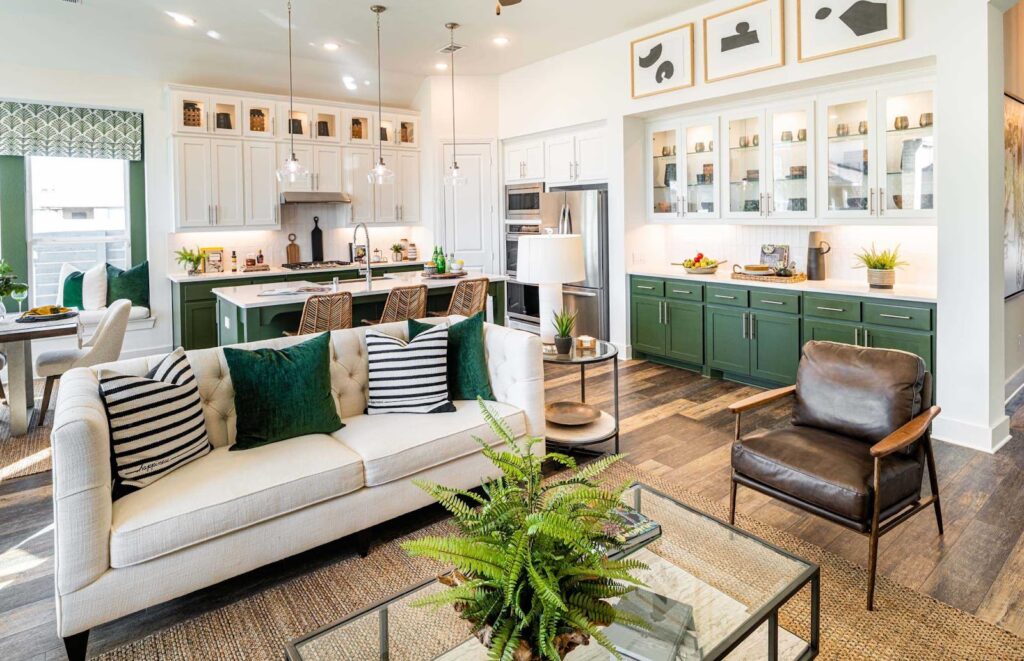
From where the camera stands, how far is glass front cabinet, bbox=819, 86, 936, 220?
170 inches

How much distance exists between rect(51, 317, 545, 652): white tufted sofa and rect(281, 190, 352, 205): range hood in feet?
13.5

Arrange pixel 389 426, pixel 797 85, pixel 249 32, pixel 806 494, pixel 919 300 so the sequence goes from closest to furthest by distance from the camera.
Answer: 1. pixel 806 494
2. pixel 389 426
3. pixel 919 300
4. pixel 797 85
5. pixel 249 32

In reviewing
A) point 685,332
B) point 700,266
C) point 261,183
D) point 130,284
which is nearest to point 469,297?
point 685,332

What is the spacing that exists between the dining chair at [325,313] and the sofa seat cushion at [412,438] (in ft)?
4.94

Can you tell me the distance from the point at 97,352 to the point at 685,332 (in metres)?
4.56

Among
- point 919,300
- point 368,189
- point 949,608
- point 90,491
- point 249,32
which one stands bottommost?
point 949,608

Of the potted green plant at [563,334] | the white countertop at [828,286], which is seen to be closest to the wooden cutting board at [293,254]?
the white countertop at [828,286]

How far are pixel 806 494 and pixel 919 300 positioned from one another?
241 centimetres

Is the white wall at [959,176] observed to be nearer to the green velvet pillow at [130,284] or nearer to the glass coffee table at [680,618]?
the glass coffee table at [680,618]

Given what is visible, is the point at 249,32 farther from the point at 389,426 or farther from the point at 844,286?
the point at 844,286

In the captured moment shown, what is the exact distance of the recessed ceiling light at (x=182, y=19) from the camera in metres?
5.34

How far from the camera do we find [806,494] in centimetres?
248

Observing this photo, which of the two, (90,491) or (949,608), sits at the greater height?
(90,491)

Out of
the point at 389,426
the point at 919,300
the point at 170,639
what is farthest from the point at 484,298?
the point at 170,639
